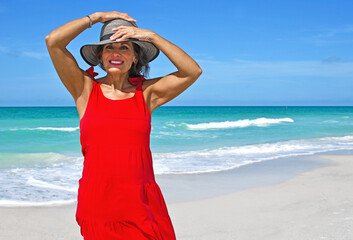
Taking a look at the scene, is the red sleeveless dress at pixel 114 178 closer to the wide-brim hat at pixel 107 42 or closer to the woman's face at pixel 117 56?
Answer: the woman's face at pixel 117 56

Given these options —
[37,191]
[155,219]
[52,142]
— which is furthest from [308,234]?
[52,142]

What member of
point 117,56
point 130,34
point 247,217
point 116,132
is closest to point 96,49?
point 117,56

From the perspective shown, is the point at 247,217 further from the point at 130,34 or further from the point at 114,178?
the point at 130,34

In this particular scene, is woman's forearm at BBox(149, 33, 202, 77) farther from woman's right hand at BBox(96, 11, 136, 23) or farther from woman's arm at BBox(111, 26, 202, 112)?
woman's right hand at BBox(96, 11, 136, 23)

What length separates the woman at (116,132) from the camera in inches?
85.7

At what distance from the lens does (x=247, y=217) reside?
205 inches

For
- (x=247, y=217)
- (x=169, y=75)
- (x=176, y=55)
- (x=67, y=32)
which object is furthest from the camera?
(x=247, y=217)

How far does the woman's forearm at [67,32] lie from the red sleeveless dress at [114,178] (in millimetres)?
378

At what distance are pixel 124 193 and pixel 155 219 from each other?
0.75ft

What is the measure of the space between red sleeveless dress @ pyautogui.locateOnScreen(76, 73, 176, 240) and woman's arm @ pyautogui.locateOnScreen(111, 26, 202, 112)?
25 centimetres

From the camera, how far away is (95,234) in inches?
85.4

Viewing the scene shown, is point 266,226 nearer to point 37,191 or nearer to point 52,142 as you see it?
point 37,191

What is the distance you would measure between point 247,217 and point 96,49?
3.50m

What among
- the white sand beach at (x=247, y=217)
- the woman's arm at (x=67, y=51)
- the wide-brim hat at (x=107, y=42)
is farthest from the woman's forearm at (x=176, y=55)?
the white sand beach at (x=247, y=217)
